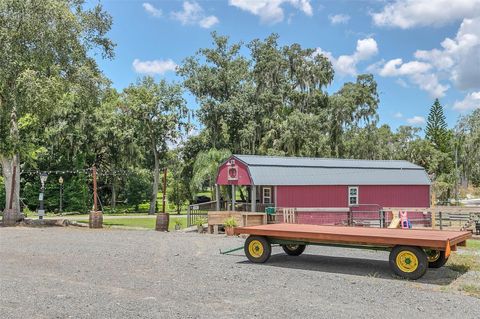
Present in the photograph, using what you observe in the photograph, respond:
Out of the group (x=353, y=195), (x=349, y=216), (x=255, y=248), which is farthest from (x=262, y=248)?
(x=353, y=195)

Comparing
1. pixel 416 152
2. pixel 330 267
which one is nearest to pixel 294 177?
pixel 330 267

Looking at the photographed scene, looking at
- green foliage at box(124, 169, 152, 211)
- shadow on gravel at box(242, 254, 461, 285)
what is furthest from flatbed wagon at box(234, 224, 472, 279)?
green foliage at box(124, 169, 152, 211)

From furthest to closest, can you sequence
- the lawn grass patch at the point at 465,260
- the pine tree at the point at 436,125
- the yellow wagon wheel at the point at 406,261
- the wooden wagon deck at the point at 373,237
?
the pine tree at the point at 436,125, the lawn grass patch at the point at 465,260, the yellow wagon wheel at the point at 406,261, the wooden wagon deck at the point at 373,237

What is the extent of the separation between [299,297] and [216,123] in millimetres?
32602

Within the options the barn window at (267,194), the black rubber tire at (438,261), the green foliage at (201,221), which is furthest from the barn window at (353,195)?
the black rubber tire at (438,261)

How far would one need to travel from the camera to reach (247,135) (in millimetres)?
37969

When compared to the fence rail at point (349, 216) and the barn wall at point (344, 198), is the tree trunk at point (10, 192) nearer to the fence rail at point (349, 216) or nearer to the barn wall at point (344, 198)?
the fence rail at point (349, 216)

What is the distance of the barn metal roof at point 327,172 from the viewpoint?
22859 millimetres

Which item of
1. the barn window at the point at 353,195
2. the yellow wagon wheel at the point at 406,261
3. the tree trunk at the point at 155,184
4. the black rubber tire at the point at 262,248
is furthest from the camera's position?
the tree trunk at the point at 155,184

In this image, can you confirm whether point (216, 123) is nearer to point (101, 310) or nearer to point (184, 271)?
point (184, 271)

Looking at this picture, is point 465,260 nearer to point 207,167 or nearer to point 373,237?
point 373,237

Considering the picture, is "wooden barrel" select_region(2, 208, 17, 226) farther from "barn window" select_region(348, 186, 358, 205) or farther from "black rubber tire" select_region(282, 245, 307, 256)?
"barn window" select_region(348, 186, 358, 205)

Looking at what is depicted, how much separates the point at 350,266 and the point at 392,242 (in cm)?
167

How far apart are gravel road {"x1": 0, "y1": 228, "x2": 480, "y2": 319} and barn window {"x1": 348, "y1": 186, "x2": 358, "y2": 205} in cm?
1163
